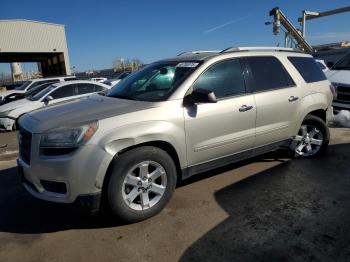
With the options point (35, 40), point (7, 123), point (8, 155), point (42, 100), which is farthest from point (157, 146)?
point (35, 40)

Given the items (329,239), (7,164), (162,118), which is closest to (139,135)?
(162,118)

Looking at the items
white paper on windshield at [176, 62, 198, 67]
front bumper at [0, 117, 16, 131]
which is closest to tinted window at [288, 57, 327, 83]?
white paper on windshield at [176, 62, 198, 67]

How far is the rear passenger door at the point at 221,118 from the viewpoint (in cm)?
409

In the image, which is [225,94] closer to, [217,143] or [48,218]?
[217,143]

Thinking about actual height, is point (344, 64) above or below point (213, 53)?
below

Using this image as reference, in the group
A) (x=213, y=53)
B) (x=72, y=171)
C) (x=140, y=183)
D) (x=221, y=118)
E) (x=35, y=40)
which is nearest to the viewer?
(x=72, y=171)

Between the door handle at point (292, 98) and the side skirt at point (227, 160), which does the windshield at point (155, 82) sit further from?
the door handle at point (292, 98)

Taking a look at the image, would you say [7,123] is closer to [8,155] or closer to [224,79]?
[8,155]

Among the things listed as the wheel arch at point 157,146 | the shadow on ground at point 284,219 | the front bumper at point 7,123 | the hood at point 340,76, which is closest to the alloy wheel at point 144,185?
the wheel arch at point 157,146

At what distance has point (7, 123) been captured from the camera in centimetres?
1085

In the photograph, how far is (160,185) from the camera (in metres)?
3.89

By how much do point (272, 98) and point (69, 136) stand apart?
280 centimetres

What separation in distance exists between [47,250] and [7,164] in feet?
12.9

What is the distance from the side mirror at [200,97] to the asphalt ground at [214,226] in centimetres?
121
